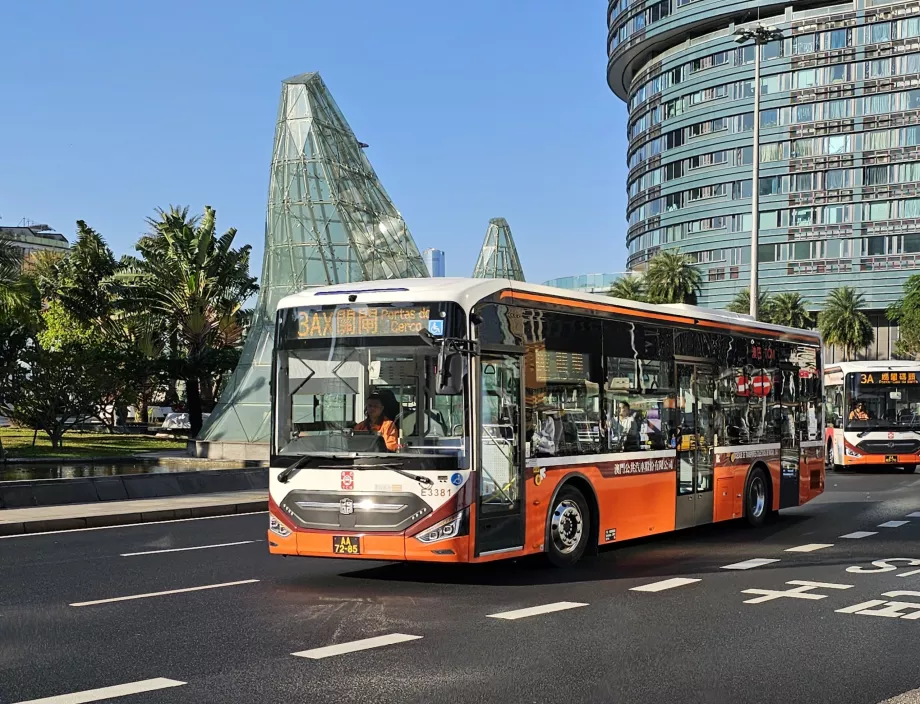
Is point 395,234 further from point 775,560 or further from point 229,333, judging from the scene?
point 775,560

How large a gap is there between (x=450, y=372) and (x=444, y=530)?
143 centimetres

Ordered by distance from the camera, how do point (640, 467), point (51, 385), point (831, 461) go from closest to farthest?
point (640, 467) → point (831, 461) → point (51, 385)

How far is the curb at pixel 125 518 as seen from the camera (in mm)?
15898

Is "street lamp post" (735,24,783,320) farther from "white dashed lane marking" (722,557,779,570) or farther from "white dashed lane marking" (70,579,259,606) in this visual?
"white dashed lane marking" (70,579,259,606)

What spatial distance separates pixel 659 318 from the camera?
14.0 meters

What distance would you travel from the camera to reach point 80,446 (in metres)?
37.7

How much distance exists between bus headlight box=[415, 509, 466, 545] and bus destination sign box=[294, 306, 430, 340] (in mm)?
1704

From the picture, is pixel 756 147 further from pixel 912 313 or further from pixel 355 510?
pixel 912 313

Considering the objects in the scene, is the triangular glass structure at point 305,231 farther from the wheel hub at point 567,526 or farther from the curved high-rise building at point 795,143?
the curved high-rise building at point 795,143

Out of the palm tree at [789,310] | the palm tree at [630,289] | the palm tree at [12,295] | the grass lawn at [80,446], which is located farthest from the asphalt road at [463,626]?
the palm tree at [789,310]

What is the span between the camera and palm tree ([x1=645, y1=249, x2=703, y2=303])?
87.1 metres

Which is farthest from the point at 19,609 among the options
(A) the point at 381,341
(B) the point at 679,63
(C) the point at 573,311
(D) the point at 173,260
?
(B) the point at 679,63

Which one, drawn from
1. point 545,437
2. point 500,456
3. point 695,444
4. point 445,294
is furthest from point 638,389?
point 445,294

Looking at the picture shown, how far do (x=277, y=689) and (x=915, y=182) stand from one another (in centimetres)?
9701
